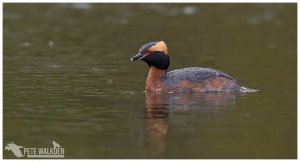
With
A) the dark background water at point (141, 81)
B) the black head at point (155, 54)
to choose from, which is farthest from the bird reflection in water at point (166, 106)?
the black head at point (155, 54)

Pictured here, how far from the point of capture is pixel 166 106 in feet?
51.6

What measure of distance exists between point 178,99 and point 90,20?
648 inches

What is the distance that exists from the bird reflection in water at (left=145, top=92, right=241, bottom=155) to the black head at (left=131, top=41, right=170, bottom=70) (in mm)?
763

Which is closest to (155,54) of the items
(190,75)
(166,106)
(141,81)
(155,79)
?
(155,79)

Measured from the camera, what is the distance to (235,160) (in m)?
11.5

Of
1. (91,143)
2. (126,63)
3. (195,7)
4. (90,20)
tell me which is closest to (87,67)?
(126,63)

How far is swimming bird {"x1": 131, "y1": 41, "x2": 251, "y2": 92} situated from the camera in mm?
17656

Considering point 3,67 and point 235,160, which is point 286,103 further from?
point 3,67

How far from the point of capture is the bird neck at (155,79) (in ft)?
58.5

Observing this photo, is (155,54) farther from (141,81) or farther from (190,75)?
(141,81)

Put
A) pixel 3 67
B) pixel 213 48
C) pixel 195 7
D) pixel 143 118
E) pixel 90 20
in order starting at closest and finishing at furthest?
pixel 143 118
pixel 3 67
pixel 213 48
pixel 90 20
pixel 195 7

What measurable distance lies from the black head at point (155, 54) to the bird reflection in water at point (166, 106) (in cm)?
76

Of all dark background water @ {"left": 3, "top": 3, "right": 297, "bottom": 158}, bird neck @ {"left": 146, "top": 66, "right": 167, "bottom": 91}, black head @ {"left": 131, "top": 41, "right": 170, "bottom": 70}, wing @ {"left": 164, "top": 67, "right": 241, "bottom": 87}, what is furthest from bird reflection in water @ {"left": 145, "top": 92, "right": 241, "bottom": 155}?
black head @ {"left": 131, "top": 41, "right": 170, "bottom": 70}

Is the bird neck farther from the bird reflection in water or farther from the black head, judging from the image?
the bird reflection in water
